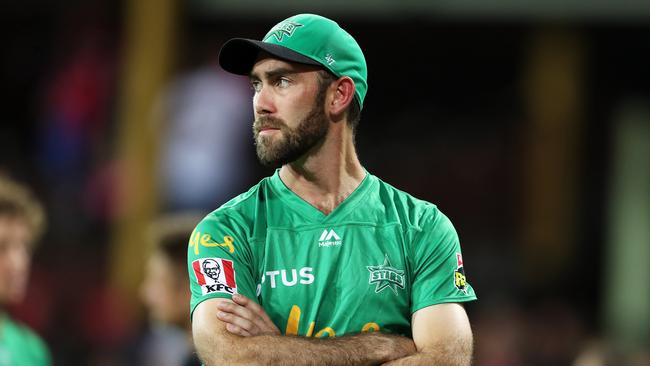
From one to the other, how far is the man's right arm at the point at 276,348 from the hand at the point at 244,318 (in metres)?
0.02

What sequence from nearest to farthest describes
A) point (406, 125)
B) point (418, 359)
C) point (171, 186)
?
point (418, 359) < point (171, 186) < point (406, 125)

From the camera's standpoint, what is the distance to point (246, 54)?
476cm

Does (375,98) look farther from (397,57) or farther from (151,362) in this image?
(151,362)

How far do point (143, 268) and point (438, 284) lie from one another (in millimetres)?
9086

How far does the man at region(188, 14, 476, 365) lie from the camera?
4.53 metres

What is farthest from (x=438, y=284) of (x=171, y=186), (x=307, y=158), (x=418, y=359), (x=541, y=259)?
(x=541, y=259)

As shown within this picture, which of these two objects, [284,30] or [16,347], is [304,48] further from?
[16,347]

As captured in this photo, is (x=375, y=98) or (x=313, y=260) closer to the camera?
(x=313, y=260)

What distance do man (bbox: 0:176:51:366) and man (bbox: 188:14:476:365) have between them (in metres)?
2.95

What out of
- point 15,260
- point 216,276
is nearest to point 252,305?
point 216,276

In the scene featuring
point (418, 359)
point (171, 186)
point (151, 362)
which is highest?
point (418, 359)

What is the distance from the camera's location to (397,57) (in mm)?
17062

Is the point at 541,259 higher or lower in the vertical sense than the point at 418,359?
lower

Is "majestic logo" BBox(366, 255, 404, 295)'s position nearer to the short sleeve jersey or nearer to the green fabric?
the short sleeve jersey
